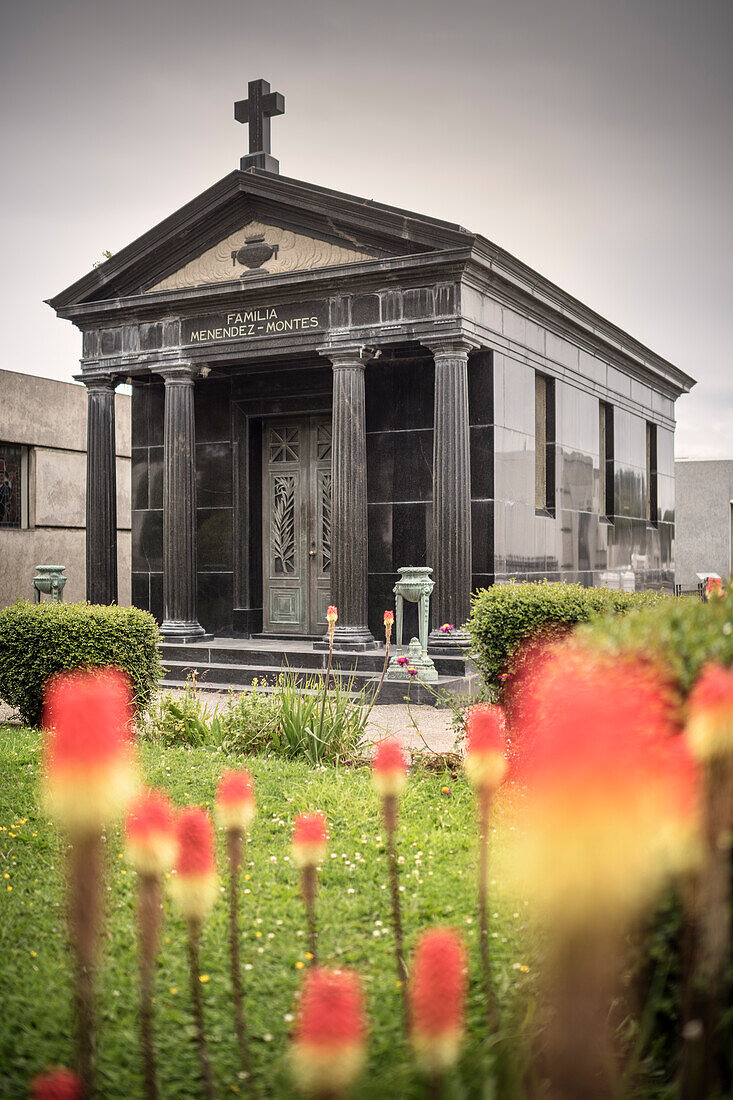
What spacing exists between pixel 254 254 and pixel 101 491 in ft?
13.4

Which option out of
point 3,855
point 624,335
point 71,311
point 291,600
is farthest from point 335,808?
point 624,335

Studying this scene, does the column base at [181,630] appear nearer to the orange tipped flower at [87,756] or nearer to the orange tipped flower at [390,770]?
the orange tipped flower at [390,770]

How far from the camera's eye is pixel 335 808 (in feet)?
19.3

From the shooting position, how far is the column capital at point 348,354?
1212 centimetres

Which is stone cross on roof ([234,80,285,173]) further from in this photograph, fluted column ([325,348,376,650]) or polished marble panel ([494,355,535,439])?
polished marble panel ([494,355,535,439])

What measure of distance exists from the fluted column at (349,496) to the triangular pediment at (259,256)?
Answer: 1227mm

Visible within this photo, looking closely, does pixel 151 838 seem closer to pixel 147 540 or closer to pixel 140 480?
pixel 147 540

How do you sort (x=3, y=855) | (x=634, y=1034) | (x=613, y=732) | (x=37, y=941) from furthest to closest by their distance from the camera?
(x=3, y=855) → (x=37, y=941) → (x=634, y=1034) → (x=613, y=732)

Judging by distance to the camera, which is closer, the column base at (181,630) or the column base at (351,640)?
the column base at (351,640)

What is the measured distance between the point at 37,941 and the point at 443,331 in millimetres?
8960

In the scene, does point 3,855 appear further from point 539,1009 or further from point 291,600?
point 291,600

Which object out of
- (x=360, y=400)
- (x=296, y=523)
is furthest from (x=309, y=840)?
(x=296, y=523)

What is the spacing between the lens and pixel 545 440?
1452 centimetres

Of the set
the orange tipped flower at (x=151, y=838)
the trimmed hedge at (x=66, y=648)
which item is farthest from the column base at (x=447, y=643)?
the orange tipped flower at (x=151, y=838)
